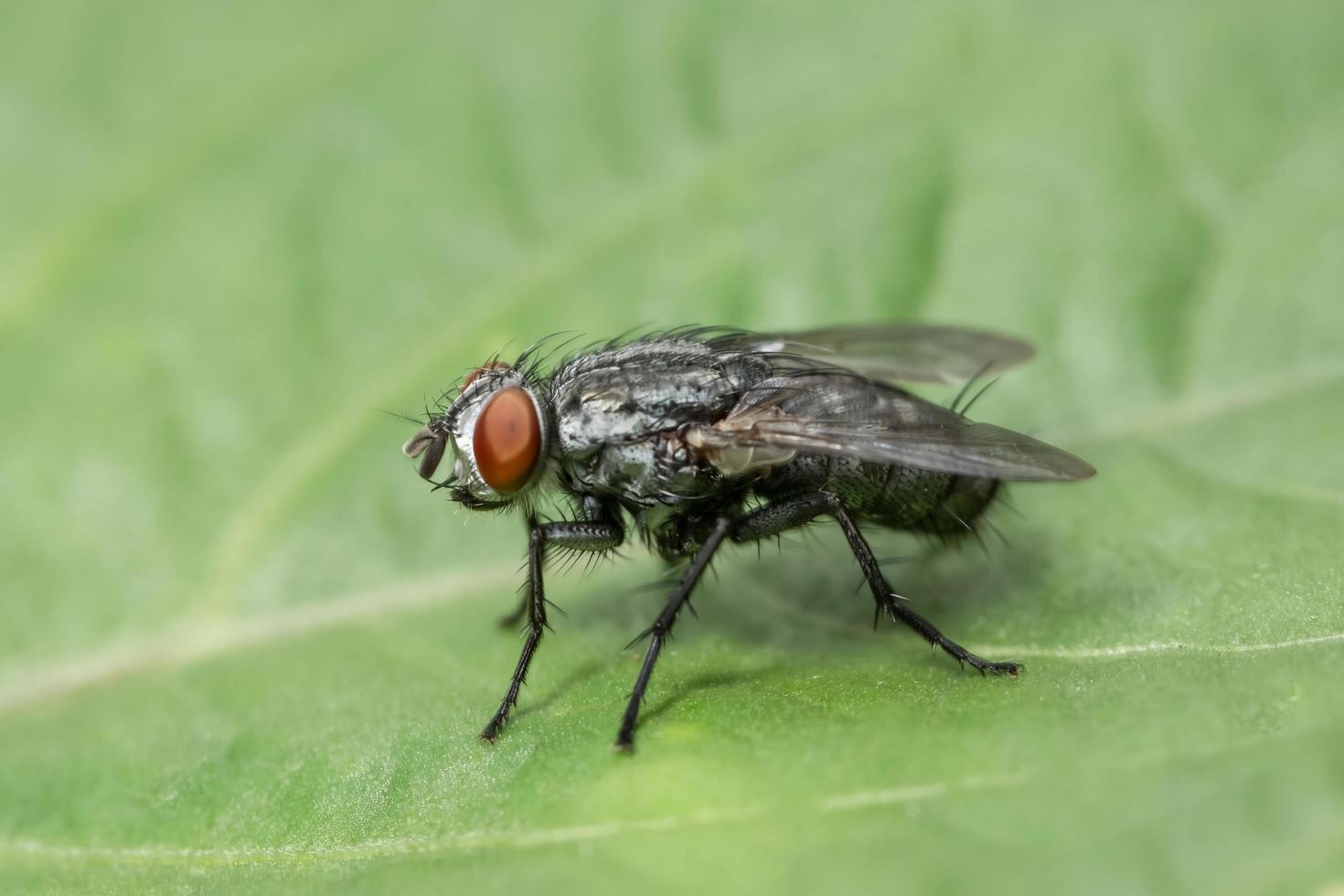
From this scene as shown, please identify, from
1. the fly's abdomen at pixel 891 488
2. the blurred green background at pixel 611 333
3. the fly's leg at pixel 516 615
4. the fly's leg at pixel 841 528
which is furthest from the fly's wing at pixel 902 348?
the fly's leg at pixel 516 615

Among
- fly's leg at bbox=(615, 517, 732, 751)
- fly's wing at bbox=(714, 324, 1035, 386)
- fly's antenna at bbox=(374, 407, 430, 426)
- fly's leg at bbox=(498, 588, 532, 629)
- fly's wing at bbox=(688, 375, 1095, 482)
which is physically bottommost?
fly's leg at bbox=(498, 588, 532, 629)

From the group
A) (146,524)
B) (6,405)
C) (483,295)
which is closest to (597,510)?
(483,295)

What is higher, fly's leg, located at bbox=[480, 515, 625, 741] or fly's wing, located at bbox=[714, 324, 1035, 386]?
fly's wing, located at bbox=[714, 324, 1035, 386]

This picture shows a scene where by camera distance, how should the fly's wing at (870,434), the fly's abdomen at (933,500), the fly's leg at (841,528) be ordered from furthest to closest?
the fly's abdomen at (933,500), the fly's leg at (841,528), the fly's wing at (870,434)

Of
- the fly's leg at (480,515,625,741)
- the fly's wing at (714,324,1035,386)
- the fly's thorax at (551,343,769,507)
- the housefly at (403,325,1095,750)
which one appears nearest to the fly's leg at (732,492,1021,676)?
the housefly at (403,325,1095,750)

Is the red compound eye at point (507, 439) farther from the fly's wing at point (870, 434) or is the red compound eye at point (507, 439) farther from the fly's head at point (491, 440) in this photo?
the fly's wing at point (870, 434)

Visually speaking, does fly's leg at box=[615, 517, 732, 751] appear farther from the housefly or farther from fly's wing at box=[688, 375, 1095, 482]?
fly's wing at box=[688, 375, 1095, 482]
